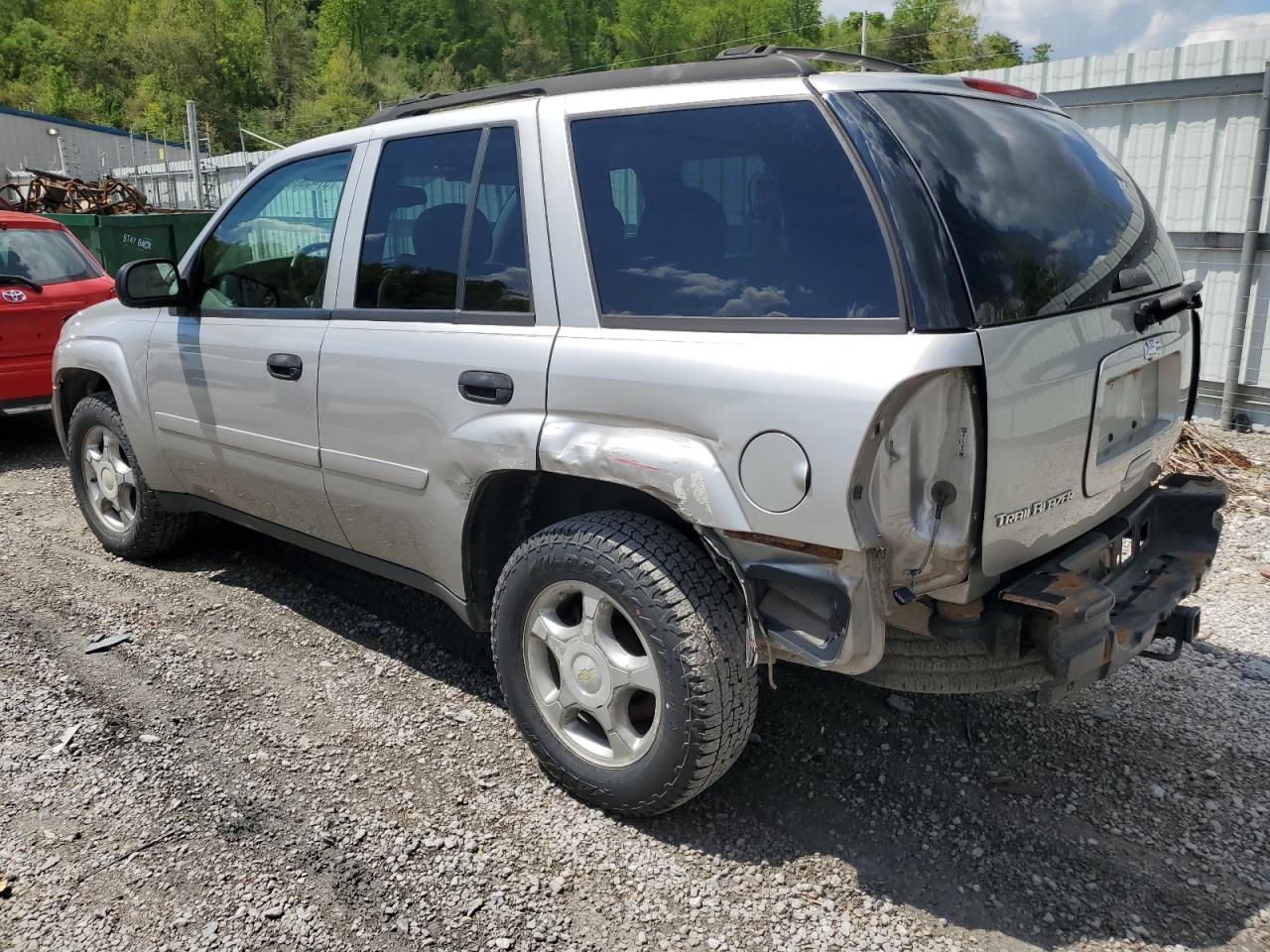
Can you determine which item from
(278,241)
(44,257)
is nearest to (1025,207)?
(278,241)

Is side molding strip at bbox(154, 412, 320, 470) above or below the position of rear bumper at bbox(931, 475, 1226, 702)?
above

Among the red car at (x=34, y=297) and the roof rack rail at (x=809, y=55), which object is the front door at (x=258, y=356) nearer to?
the roof rack rail at (x=809, y=55)

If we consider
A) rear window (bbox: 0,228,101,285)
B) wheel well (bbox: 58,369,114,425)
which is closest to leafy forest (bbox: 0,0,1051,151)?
rear window (bbox: 0,228,101,285)

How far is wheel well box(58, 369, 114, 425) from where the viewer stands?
16.8 feet

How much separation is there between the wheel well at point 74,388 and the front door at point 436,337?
7.23ft

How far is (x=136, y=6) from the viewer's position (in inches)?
3912

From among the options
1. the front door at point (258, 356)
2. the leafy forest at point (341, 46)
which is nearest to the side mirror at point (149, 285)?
the front door at point (258, 356)

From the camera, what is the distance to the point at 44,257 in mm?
7809

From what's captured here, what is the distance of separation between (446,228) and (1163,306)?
85.8 inches

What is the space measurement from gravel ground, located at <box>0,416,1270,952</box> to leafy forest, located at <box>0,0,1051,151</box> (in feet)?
228

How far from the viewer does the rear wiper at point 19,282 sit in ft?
23.8

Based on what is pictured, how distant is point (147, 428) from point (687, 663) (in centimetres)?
314

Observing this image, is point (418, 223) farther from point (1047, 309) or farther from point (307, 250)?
point (1047, 309)

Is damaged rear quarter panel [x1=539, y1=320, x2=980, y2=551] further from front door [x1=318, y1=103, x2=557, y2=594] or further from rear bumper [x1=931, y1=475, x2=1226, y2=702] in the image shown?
rear bumper [x1=931, y1=475, x2=1226, y2=702]
